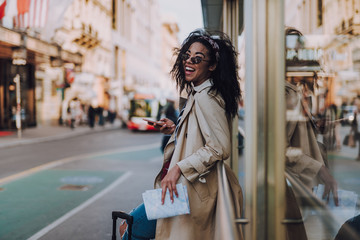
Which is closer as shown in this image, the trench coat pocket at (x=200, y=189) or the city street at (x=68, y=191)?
the trench coat pocket at (x=200, y=189)

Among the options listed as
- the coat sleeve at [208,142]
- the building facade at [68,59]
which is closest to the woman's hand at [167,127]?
the coat sleeve at [208,142]

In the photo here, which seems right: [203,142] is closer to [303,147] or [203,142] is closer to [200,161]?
[200,161]

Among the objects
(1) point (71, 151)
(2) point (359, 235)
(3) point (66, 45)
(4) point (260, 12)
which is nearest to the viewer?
(4) point (260, 12)

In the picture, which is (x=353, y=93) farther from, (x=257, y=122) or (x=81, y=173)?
(x=81, y=173)

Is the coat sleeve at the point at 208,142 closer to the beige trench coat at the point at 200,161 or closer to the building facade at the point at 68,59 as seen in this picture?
the beige trench coat at the point at 200,161

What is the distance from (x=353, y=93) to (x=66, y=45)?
1091 inches

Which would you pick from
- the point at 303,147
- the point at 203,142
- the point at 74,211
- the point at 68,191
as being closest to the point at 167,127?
the point at 203,142

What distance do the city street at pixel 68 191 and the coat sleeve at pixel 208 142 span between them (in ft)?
8.97

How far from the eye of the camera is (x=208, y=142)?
7.06 feet

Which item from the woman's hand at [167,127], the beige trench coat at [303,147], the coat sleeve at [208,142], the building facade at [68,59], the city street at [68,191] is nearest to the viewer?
the coat sleeve at [208,142]

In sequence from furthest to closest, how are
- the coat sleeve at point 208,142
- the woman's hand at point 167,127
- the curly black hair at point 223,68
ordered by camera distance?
the woman's hand at point 167,127, the curly black hair at point 223,68, the coat sleeve at point 208,142

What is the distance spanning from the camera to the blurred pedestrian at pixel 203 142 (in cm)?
217

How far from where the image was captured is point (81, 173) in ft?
30.8

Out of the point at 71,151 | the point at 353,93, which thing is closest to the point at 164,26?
the point at 71,151
